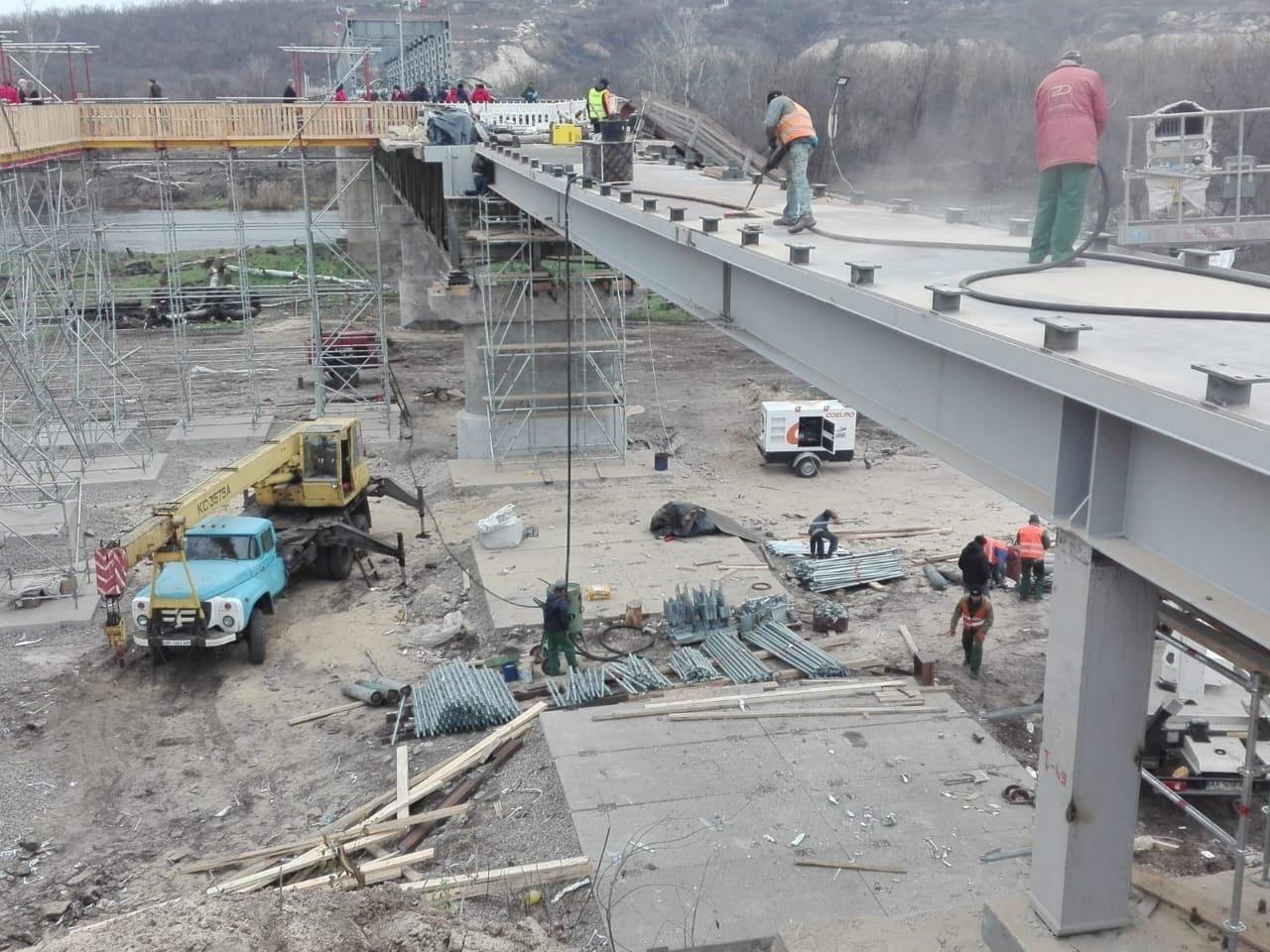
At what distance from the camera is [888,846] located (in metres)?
10.3

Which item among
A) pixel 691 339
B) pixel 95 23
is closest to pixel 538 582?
pixel 691 339

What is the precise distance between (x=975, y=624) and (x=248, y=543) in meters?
9.63

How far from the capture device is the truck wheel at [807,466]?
82.5 feet

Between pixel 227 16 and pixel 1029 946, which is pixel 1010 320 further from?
pixel 227 16

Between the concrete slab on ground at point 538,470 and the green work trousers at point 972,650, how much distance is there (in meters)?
10.4

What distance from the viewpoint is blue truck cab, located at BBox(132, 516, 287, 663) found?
51.2 ft

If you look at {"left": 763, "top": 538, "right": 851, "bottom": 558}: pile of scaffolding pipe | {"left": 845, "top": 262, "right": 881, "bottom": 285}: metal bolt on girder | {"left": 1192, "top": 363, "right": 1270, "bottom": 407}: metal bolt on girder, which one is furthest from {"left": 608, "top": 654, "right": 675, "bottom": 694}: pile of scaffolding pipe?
{"left": 1192, "top": 363, "right": 1270, "bottom": 407}: metal bolt on girder

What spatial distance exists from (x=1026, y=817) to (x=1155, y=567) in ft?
20.6

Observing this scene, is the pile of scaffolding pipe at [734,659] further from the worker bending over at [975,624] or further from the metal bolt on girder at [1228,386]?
the metal bolt on girder at [1228,386]

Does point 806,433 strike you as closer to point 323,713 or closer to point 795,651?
point 795,651

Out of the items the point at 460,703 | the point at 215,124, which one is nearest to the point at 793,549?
the point at 460,703

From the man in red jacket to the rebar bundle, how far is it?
9086mm

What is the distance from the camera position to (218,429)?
95.5ft

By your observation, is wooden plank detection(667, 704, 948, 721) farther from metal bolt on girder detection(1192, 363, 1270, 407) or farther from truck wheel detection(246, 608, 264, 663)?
metal bolt on girder detection(1192, 363, 1270, 407)
